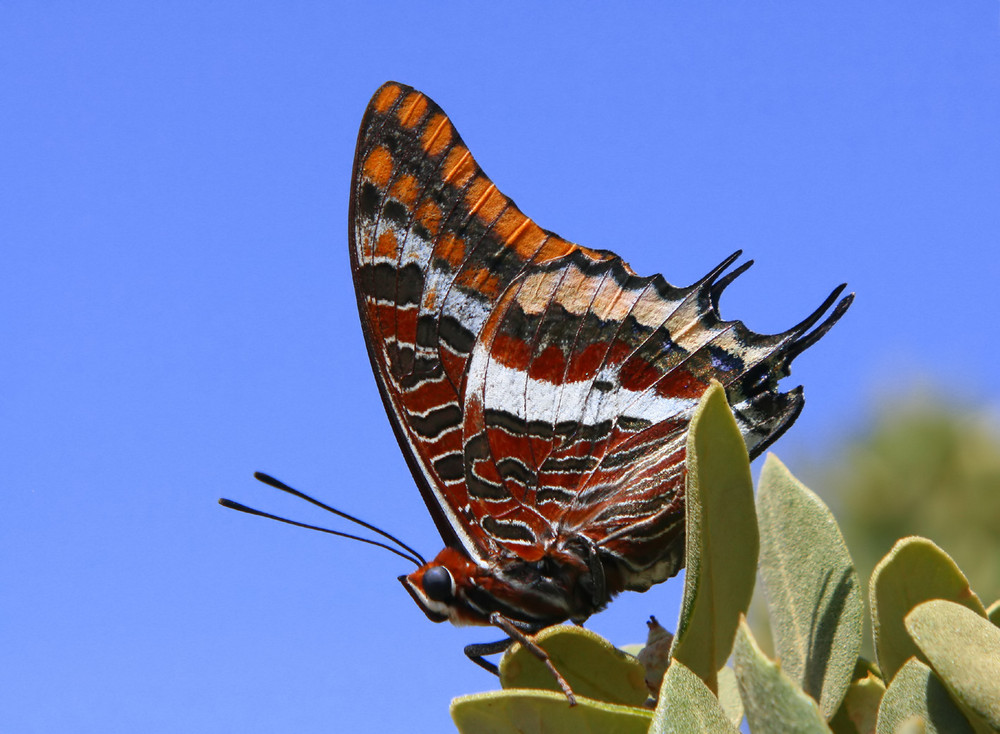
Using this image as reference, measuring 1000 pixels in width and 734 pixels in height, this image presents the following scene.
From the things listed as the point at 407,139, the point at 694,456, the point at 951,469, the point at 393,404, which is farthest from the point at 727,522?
the point at 951,469

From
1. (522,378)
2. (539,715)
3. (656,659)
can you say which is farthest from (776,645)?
(522,378)

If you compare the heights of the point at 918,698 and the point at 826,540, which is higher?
the point at 826,540

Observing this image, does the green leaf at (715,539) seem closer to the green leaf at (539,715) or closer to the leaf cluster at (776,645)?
the leaf cluster at (776,645)

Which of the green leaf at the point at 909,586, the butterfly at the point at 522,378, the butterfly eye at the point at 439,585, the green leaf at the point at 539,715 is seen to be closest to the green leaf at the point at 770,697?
the green leaf at the point at 539,715

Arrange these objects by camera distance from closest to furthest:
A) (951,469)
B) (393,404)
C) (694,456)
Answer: (694,456)
(393,404)
(951,469)

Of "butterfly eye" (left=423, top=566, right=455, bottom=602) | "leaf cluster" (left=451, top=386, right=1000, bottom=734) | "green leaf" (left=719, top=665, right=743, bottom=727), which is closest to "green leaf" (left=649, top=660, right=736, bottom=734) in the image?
"leaf cluster" (left=451, top=386, right=1000, bottom=734)

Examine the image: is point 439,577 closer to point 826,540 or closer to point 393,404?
point 393,404

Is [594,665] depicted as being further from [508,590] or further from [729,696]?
[508,590]
